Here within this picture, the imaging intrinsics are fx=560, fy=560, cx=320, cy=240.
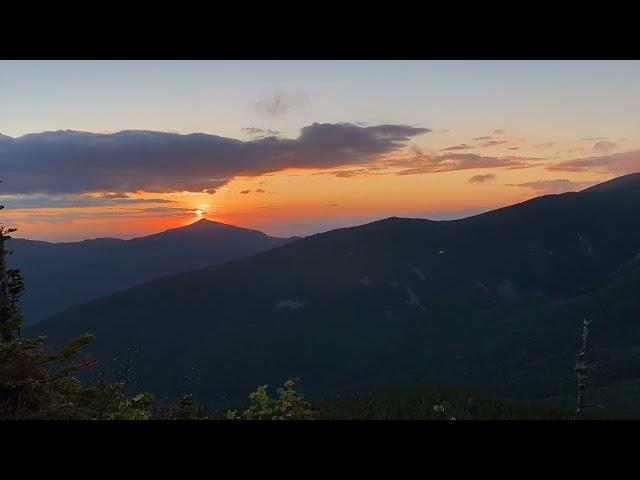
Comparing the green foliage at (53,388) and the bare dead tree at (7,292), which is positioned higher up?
the bare dead tree at (7,292)

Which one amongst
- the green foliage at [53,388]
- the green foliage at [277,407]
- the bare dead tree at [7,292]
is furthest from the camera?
the bare dead tree at [7,292]

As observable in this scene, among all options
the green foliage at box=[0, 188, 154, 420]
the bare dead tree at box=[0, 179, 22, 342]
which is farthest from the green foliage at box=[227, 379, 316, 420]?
the bare dead tree at box=[0, 179, 22, 342]

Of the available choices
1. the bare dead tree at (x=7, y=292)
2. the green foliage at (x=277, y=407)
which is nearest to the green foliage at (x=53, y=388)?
the bare dead tree at (x=7, y=292)

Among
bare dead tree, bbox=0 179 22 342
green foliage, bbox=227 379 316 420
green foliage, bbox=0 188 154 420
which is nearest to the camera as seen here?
green foliage, bbox=227 379 316 420

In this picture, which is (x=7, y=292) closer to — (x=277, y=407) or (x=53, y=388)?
(x=53, y=388)

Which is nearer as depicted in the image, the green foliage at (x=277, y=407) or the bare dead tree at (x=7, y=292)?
the green foliage at (x=277, y=407)

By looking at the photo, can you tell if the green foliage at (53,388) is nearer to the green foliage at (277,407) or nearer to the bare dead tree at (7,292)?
the bare dead tree at (7,292)

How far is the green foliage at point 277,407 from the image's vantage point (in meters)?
6.87

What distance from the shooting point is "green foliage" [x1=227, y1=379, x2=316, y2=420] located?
687 cm

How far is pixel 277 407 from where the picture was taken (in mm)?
6879

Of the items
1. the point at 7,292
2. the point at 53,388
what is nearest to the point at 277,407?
the point at 53,388

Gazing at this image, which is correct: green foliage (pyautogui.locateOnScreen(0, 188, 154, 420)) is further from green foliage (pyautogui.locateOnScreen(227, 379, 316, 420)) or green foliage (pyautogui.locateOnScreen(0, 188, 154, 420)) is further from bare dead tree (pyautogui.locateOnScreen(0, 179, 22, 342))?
green foliage (pyautogui.locateOnScreen(227, 379, 316, 420))
